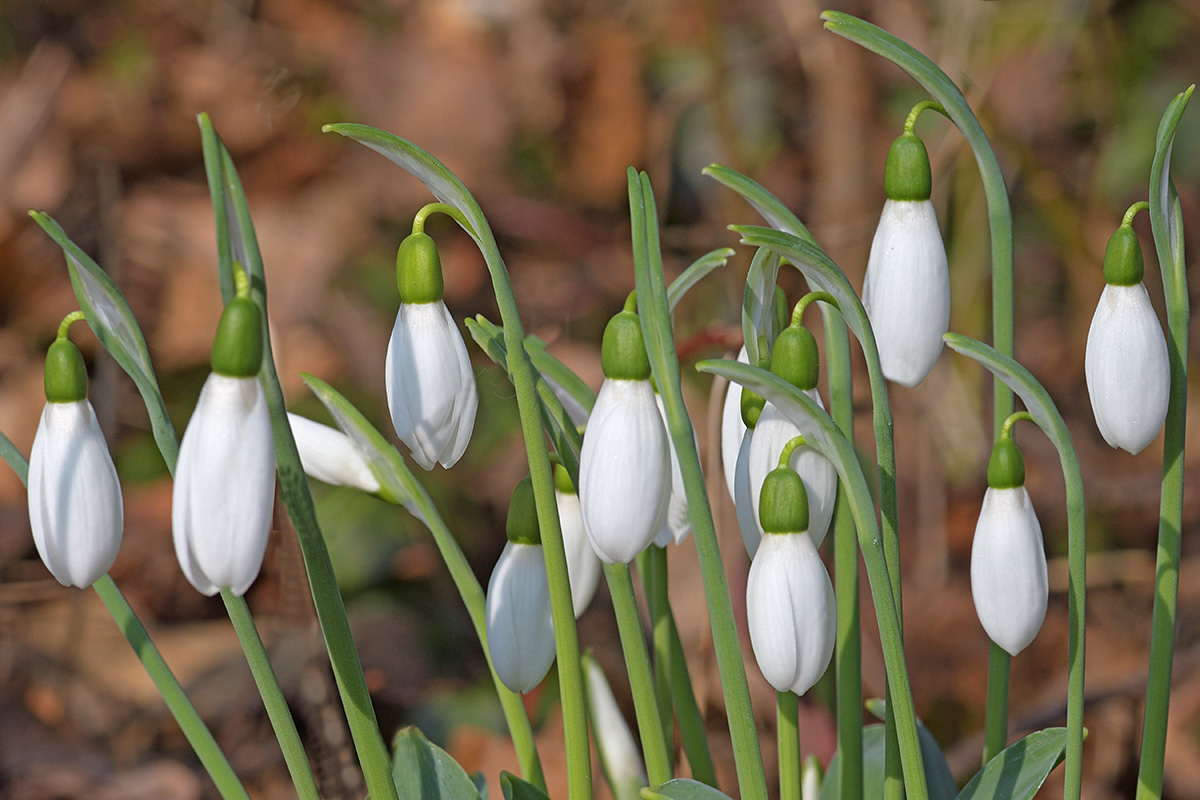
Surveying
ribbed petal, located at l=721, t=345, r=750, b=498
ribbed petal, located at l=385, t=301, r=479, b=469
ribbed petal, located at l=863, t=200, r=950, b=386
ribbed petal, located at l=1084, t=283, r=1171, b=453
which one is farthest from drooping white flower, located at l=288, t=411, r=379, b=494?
ribbed petal, located at l=1084, t=283, r=1171, b=453

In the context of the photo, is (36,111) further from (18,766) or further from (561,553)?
(561,553)

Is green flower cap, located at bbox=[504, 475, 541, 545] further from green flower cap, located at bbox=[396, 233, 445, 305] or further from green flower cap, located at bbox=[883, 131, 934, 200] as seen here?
green flower cap, located at bbox=[883, 131, 934, 200]

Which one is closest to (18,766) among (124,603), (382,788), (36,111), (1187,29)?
(124,603)

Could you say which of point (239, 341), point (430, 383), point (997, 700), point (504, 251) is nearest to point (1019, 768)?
point (997, 700)

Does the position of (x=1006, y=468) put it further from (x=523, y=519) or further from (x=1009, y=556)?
(x=523, y=519)

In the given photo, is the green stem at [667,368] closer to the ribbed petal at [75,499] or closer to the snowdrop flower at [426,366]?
the snowdrop flower at [426,366]

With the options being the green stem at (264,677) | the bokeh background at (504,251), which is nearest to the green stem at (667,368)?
the green stem at (264,677)

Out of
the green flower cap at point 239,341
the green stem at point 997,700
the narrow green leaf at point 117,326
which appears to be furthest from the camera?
the green stem at point 997,700
